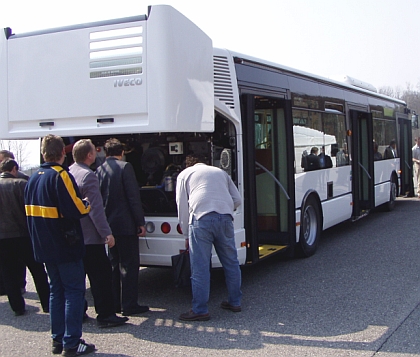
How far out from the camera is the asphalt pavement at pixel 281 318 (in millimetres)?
5156

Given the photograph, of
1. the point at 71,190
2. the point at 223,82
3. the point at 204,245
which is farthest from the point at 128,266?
the point at 223,82

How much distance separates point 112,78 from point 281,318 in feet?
10.2

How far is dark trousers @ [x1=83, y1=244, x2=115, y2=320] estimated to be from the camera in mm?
5742

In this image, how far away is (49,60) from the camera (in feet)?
21.2

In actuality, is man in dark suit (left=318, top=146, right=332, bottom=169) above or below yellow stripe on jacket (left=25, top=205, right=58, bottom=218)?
above

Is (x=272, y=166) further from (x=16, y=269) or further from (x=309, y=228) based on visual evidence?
(x=16, y=269)

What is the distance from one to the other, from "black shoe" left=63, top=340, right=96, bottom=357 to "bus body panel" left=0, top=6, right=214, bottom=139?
217 centimetres

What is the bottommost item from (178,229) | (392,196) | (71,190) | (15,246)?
(392,196)

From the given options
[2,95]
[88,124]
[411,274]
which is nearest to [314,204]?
[411,274]

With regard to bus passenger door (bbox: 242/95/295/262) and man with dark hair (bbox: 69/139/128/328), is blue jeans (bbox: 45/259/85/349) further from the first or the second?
bus passenger door (bbox: 242/95/295/262)

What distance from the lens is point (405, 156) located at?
52.1 feet

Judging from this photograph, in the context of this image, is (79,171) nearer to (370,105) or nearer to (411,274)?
(411,274)

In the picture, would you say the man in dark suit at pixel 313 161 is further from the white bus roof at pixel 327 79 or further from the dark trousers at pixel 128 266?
the dark trousers at pixel 128 266

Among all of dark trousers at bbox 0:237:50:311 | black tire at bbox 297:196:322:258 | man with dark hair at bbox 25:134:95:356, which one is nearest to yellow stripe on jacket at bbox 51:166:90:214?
man with dark hair at bbox 25:134:95:356
